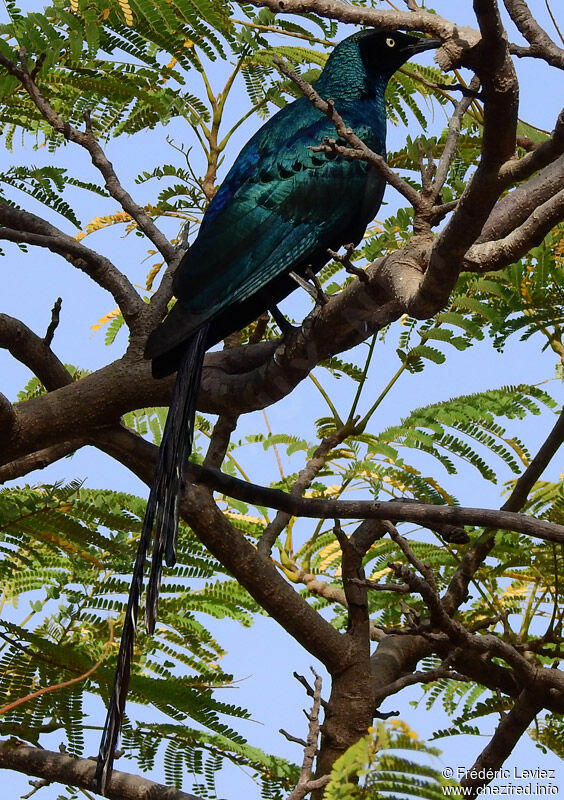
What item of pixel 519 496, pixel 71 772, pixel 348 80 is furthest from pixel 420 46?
pixel 71 772

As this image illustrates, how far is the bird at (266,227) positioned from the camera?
137 inches

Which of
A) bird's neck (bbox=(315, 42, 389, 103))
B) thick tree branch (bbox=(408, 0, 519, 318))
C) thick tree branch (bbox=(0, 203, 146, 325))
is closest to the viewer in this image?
thick tree branch (bbox=(408, 0, 519, 318))

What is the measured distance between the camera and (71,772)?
11.3 feet

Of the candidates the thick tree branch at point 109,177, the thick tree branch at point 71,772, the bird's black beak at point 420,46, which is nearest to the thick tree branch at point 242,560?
the thick tree branch at point 71,772

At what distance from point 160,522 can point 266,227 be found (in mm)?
1419

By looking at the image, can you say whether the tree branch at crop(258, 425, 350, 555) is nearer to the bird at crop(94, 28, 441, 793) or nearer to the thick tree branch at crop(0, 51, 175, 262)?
the bird at crop(94, 28, 441, 793)

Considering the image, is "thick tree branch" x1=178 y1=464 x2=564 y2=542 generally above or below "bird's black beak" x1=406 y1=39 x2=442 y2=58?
below

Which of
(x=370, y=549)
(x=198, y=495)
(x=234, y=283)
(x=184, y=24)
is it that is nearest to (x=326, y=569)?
(x=370, y=549)

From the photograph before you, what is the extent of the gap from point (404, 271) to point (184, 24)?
5.79 ft

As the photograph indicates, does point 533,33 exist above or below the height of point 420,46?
below

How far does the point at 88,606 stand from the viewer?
3.99m

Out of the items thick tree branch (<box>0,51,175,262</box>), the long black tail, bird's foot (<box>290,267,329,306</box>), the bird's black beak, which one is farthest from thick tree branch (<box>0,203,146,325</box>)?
the bird's black beak

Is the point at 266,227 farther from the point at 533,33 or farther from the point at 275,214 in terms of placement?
the point at 533,33

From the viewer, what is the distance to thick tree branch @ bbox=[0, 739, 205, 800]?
343cm
